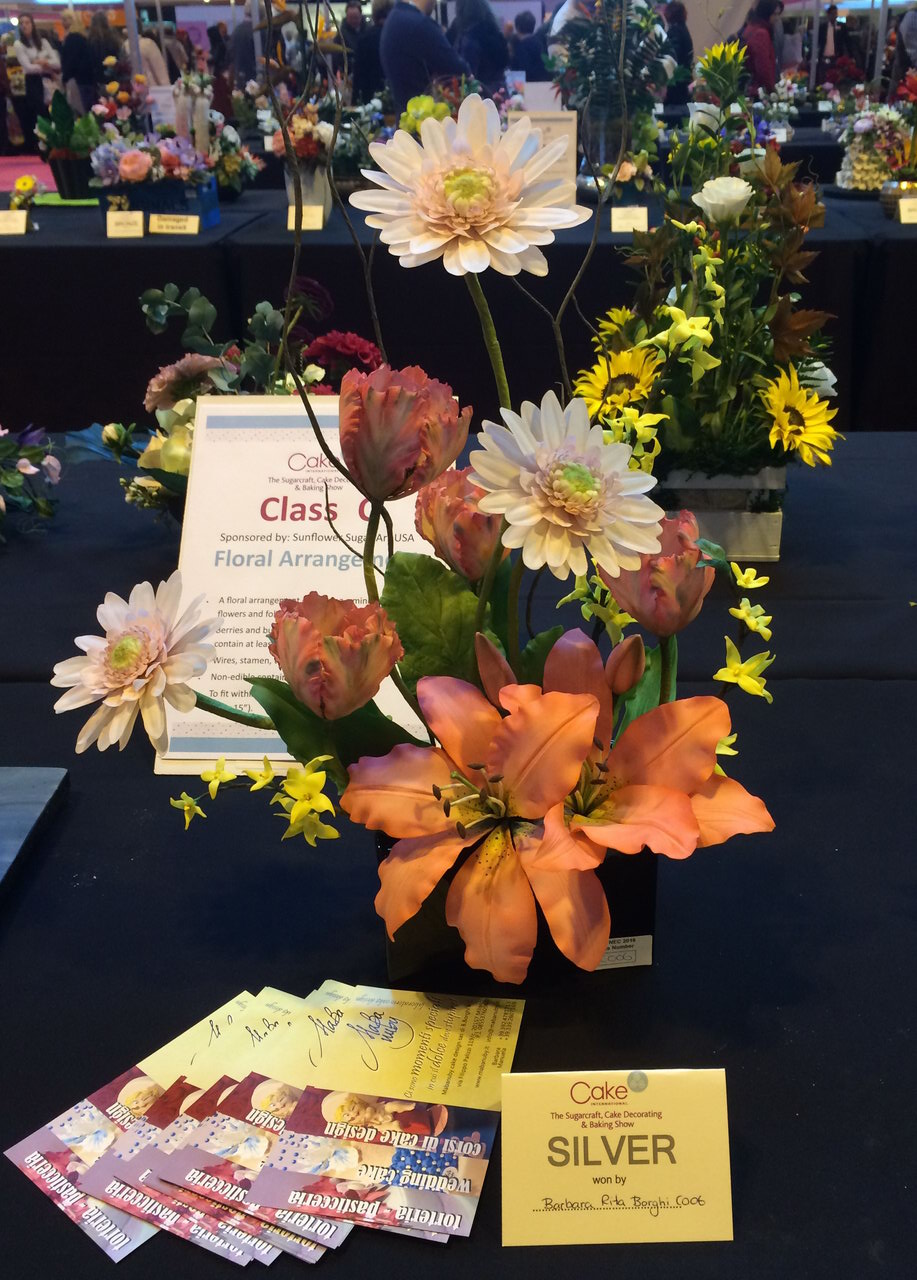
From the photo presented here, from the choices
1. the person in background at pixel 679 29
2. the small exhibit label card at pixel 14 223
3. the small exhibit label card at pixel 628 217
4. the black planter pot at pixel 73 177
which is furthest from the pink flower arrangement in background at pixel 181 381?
the person in background at pixel 679 29

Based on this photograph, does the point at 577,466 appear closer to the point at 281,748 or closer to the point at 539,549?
the point at 539,549

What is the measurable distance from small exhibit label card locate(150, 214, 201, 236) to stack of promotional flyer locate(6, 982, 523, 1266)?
221 cm

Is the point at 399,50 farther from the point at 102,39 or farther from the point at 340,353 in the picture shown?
the point at 102,39

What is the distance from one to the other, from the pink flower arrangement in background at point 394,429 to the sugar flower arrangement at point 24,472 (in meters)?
0.88

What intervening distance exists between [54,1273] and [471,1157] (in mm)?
180

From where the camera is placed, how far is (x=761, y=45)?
14.0ft

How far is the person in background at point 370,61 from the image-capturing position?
12.6 ft

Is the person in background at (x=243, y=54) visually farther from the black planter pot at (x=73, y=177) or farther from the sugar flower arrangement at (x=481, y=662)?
the sugar flower arrangement at (x=481, y=662)

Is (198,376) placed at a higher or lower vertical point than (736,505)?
higher

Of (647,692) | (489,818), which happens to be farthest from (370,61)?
(489,818)

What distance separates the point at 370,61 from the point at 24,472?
3499mm

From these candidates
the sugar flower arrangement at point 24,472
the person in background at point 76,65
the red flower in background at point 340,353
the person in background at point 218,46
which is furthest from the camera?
the person in background at point 218,46

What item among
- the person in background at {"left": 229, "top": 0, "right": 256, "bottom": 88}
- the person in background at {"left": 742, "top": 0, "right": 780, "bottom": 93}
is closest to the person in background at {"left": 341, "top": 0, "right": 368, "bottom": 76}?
the person in background at {"left": 229, "top": 0, "right": 256, "bottom": 88}

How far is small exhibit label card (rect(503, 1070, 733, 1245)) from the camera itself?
1.53 feet
